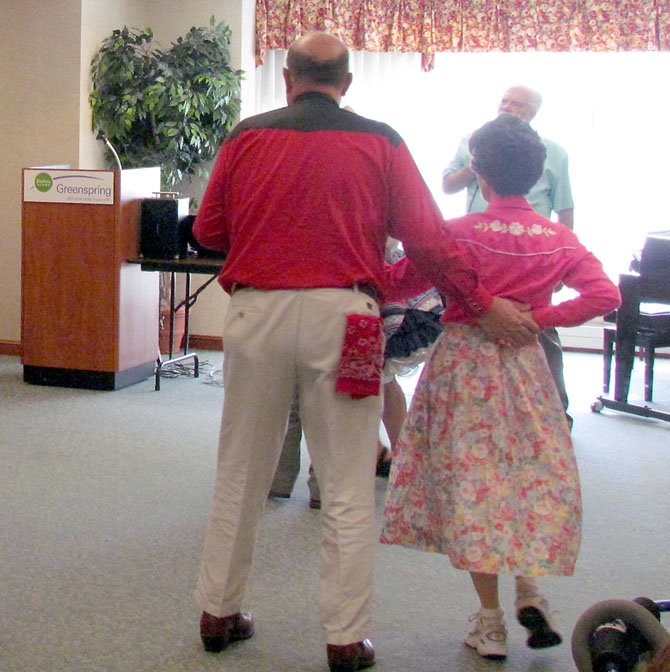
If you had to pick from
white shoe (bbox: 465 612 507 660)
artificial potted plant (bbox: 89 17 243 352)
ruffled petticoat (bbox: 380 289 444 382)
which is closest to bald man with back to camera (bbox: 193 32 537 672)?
white shoe (bbox: 465 612 507 660)

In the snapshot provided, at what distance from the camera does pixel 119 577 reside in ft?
9.59

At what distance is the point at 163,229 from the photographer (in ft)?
17.9

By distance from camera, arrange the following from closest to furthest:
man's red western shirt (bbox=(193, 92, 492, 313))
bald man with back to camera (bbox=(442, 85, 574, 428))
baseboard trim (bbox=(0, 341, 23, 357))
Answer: man's red western shirt (bbox=(193, 92, 492, 313))
bald man with back to camera (bbox=(442, 85, 574, 428))
baseboard trim (bbox=(0, 341, 23, 357))

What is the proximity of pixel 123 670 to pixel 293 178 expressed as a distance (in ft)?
3.73

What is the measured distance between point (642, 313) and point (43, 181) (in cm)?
300

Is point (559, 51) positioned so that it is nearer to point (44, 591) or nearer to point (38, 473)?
point (38, 473)

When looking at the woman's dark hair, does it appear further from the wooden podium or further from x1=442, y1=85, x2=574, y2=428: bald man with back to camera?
the wooden podium

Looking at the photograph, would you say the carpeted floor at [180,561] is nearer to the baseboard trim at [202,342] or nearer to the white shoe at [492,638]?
the white shoe at [492,638]

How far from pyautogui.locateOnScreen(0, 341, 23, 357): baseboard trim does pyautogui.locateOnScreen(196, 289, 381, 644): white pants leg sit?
4279 mm

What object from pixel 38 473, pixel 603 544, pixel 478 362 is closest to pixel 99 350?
pixel 38 473

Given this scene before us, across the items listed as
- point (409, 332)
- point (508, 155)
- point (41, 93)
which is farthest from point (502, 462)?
point (41, 93)

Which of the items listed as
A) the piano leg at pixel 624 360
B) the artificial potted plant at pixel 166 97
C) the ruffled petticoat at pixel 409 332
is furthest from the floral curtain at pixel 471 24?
the ruffled petticoat at pixel 409 332

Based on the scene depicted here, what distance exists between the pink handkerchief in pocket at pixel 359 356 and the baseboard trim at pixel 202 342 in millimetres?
4662

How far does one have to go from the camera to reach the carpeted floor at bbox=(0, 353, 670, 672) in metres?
2.47
